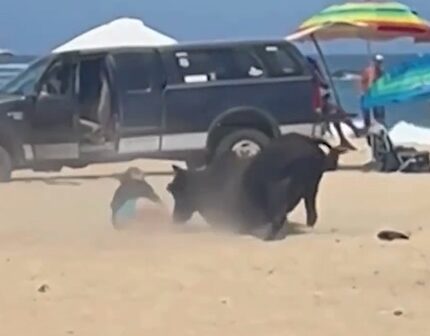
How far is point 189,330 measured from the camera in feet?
25.7

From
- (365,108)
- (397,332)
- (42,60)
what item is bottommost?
(365,108)

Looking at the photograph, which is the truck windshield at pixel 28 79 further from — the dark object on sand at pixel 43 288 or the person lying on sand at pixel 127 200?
the dark object on sand at pixel 43 288

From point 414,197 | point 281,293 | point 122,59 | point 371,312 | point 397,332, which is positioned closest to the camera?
point 397,332

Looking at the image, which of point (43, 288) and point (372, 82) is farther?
point (372, 82)

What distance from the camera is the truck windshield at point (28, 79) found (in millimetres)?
18141

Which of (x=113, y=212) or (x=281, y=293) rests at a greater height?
(x=281, y=293)

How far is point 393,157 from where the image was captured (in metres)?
19.3

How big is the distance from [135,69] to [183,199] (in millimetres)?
5346

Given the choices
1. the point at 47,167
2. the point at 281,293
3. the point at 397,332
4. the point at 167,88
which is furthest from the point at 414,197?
the point at 397,332

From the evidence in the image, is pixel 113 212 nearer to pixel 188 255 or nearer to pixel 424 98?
pixel 188 255

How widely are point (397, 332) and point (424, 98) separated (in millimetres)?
14122

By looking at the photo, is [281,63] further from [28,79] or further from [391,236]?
[391,236]

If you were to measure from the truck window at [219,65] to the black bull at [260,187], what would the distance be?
531 cm

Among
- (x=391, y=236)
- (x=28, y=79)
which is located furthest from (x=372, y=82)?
(x=391, y=236)
